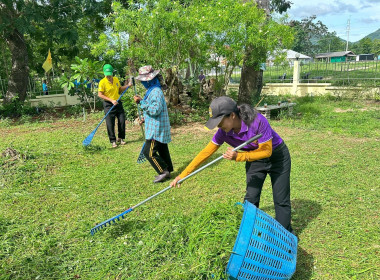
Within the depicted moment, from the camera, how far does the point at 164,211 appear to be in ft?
11.5

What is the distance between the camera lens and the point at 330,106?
35.4 feet

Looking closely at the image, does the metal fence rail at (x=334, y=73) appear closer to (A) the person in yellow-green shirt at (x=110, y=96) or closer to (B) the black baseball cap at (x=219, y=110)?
(A) the person in yellow-green shirt at (x=110, y=96)

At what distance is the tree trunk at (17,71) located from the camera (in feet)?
36.0

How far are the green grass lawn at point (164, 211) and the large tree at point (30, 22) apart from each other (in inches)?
198

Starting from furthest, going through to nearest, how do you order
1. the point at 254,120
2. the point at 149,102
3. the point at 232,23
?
the point at 232,23 < the point at 149,102 < the point at 254,120

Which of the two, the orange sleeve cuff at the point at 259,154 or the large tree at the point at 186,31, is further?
the large tree at the point at 186,31

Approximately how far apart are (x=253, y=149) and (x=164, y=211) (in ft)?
4.99

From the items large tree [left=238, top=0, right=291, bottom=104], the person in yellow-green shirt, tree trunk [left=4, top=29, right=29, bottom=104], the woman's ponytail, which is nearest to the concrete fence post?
large tree [left=238, top=0, right=291, bottom=104]

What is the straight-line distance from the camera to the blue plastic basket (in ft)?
6.13

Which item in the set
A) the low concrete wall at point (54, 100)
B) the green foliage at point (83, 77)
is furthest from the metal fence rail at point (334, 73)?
the low concrete wall at point (54, 100)

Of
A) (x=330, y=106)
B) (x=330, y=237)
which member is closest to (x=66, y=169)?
(x=330, y=237)

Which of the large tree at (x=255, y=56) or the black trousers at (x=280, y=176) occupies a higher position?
the large tree at (x=255, y=56)

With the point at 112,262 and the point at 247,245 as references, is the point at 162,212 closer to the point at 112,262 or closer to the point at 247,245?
the point at 112,262

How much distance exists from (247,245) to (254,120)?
975 millimetres
